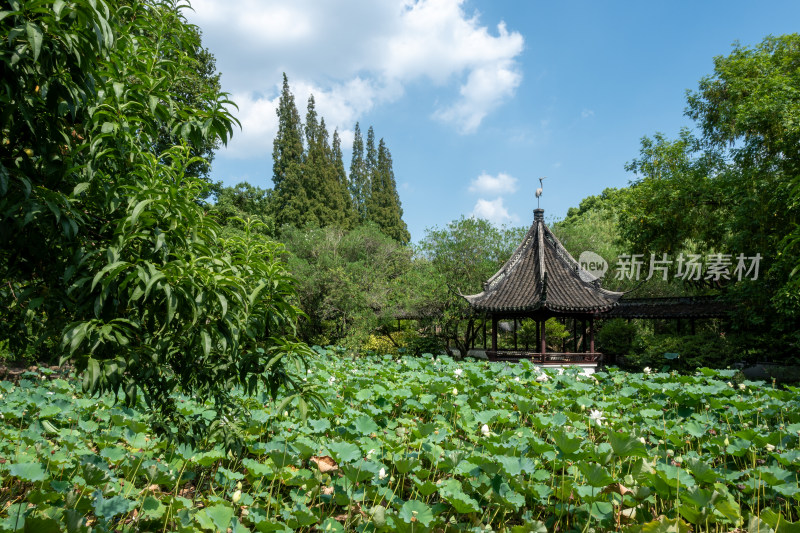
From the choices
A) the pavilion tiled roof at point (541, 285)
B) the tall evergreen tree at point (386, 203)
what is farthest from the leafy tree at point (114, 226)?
the tall evergreen tree at point (386, 203)

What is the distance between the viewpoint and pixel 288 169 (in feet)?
85.4

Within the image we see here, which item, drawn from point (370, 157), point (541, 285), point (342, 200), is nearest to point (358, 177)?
point (370, 157)

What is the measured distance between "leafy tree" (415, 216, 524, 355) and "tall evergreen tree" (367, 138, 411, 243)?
14313 millimetres

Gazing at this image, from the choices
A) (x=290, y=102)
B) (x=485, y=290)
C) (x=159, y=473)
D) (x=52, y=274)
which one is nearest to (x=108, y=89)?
(x=52, y=274)

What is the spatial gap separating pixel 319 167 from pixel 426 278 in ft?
41.6

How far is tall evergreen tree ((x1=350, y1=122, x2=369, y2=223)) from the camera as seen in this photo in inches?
1357

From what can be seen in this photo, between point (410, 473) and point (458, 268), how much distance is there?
41.5 feet

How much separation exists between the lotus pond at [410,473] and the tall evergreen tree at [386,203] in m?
26.2

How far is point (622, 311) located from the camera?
17328mm

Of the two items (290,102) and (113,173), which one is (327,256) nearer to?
(113,173)

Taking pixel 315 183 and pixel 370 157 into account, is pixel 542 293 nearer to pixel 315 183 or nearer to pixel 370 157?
pixel 315 183

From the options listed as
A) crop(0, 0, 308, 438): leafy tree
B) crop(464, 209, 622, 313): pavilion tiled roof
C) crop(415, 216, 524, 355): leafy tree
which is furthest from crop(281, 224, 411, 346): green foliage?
crop(0, 0, 308, 438): leafy tree

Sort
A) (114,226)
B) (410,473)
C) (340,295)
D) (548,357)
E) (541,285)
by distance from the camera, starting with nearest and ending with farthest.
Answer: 1. (114,226)
2. (410,473)
3. (548,357)
4. (541,285)
5. (340,295)

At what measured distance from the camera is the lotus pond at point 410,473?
245 centimetres
